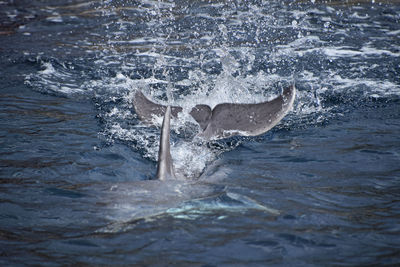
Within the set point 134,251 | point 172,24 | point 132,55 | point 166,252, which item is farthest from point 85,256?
point 172,24

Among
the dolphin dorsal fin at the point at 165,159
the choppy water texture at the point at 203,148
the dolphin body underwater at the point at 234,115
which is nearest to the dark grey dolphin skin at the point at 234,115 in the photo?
the dolphin body underwater at the point at 234,115

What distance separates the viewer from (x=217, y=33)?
41.4ft

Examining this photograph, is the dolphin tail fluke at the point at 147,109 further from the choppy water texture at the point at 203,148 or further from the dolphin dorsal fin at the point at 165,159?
the dolphin dorsal fin at the point at 165,159

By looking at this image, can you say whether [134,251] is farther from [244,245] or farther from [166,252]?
[244,245]

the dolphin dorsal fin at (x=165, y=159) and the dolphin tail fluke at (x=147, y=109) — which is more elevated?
the dolphin tail fluke at (x=147, y=109)

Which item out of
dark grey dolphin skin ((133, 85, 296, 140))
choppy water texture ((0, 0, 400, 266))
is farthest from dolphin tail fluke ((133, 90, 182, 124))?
choppy water texture ((0, 0, 400, 266))

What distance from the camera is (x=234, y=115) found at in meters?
6.78

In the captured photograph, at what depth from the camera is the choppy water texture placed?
408 centimetres

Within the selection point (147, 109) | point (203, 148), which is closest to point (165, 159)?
point (203, 148)

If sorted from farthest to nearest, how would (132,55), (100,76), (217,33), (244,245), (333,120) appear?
(217,33) → (132,55) → (100,76) → (333,120) → (244,245)

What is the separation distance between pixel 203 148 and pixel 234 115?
0.64m

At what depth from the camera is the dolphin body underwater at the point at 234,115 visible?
6355 millimetres

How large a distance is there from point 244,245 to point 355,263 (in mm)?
827

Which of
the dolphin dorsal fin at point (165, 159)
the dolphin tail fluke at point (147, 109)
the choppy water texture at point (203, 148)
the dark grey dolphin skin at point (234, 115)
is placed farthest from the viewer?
the dolphin tail fluke at point (147, 109)
